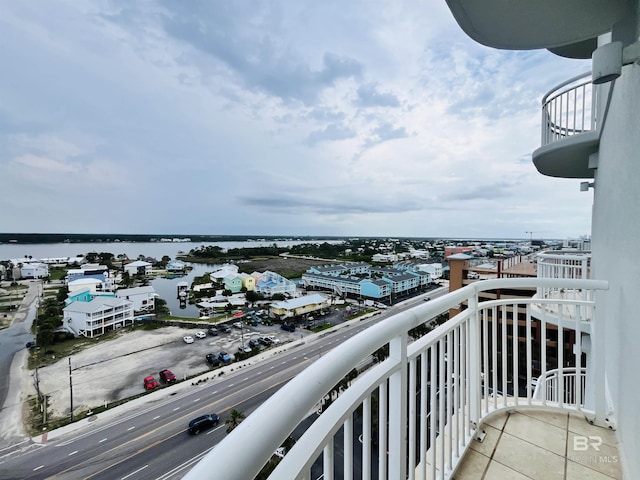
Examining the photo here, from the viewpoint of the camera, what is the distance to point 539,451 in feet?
4.55

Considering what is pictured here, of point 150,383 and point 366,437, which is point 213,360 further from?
point 366,437

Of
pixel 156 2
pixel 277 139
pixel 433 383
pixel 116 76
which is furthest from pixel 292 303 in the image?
pixel 433 383

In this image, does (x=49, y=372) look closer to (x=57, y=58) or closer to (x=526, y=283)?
(x=57, y=58)

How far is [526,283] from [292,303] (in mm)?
18261

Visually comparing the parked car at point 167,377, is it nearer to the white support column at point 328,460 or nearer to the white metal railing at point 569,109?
the white support column at point 328,460

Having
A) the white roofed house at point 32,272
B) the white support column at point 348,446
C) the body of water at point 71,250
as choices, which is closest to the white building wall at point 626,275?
the white support column at point 348,446

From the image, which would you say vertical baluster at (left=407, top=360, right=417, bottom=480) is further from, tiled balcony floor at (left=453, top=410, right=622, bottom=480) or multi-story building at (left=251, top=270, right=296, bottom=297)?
multi-story building at (left=251, top=270, right=296, bottom=297)

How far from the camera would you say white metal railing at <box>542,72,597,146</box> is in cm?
307

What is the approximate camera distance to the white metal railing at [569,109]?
10.1 feet

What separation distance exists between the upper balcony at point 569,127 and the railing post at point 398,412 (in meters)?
3.59

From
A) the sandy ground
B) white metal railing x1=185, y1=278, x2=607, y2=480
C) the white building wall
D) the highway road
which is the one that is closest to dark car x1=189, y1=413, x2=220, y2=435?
the highway road

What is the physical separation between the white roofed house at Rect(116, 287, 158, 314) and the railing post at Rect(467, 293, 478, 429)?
22.9 meters

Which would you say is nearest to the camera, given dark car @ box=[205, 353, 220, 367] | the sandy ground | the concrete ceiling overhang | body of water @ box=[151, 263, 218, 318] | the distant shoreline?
the concrete ceiling overhang

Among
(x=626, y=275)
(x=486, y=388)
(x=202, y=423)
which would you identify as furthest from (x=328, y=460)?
(x=202, y=423)
